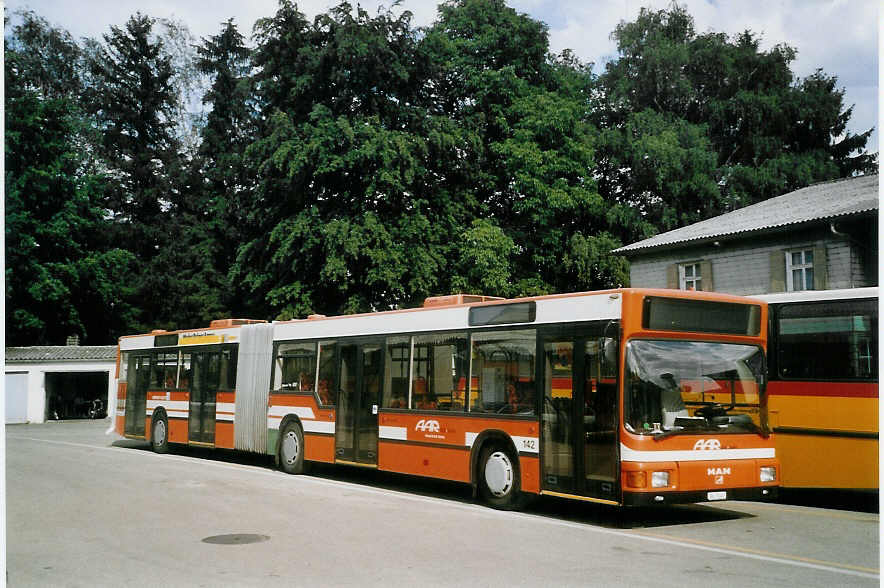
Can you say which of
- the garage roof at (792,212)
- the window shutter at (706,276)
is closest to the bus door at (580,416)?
the garage roof at (792,212)

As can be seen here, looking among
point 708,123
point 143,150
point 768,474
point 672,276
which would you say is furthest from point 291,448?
point 143,150

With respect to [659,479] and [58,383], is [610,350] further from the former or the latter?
[58,383]

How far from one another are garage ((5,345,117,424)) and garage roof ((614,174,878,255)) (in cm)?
2586

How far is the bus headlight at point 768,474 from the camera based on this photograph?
426 inches

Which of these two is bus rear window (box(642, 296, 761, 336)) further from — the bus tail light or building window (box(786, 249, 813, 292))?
building window (box(786, 249, 813, 292))

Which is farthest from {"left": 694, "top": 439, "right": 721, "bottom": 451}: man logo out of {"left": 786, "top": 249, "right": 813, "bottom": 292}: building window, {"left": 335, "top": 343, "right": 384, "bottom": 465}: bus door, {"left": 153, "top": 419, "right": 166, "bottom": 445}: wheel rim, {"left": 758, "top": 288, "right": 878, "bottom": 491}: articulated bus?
{"left": 786, "top": 249, "right": 813, "bottom": 292}: building window

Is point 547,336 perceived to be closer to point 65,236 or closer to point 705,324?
point 705,324

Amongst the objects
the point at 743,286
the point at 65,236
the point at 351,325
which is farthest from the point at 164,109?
the point at 351,325

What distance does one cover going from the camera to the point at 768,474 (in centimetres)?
1087

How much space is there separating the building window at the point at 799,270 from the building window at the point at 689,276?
3903 mm

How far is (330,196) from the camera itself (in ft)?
116

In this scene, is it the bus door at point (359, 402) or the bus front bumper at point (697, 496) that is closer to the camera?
the bus front bumper at point (697, 496)

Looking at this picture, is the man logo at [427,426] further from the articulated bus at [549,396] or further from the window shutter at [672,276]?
the window shutter at [672,276]

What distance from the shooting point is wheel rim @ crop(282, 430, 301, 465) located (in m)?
17.1
